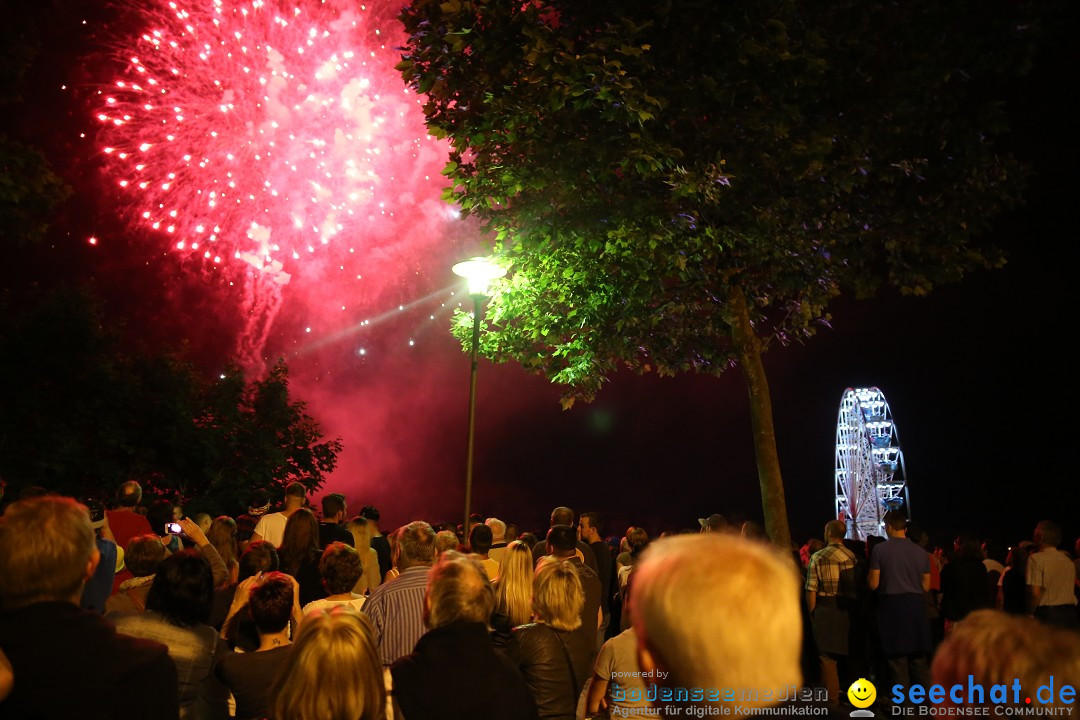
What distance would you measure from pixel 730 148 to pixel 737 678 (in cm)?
916

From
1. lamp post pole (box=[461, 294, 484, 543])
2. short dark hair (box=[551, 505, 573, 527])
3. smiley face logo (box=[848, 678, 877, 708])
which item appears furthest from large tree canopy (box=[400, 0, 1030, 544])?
short dark hair (box=[551, 505, 573, 527])

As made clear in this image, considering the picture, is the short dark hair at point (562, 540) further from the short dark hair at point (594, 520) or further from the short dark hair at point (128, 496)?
the short dark hair at point (128, 496)

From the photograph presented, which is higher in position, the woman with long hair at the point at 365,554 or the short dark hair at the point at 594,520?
the short dark hair at the point at 594,520

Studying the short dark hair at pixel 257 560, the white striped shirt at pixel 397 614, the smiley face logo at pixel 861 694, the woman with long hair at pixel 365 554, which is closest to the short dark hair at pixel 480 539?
the woman with long hair at pixel 365 554

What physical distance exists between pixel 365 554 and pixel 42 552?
5255mm

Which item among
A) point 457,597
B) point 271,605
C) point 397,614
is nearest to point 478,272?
point 397,614

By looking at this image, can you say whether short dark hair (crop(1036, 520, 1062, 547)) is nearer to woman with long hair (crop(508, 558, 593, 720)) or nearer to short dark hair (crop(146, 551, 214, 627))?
woman with long hair (crop(508, 558, 593, 720))

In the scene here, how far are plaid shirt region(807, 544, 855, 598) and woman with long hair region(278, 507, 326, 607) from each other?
19.2 feet

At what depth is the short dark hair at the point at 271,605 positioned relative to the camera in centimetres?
442

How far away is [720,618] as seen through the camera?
2033 millimetres

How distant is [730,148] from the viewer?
33.4 ft

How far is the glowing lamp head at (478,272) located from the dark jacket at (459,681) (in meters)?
7.29

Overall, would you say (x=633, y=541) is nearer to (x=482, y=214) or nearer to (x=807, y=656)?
(x=807, y=656)

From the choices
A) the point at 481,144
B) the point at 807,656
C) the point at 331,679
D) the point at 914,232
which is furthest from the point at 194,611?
the point at 914,232
